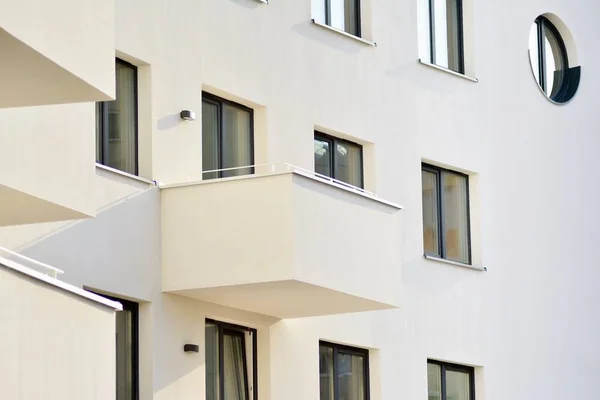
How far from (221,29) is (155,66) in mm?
1525

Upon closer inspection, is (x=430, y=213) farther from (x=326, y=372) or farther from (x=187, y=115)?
(x=187, y=115)

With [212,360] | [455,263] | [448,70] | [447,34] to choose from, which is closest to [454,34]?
[447,34]

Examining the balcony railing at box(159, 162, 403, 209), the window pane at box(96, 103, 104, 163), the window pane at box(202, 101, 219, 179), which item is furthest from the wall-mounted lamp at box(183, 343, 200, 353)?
the window pane at box(96, 103, 104, 163)

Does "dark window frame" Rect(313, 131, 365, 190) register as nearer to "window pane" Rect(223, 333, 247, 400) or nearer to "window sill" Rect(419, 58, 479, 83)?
"window sill" Rect(419, 58, 479, 83)

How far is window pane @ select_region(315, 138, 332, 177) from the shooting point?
853 inches

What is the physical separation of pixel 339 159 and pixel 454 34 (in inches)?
163

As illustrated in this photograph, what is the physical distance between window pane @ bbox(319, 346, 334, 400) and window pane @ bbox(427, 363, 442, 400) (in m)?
2.15

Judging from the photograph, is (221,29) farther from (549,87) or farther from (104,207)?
(549,87)

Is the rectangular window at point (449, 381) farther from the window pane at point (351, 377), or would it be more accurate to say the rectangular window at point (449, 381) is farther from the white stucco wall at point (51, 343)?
the white stucco wall at point (51, 343)

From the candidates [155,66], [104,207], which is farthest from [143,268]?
[155,66]

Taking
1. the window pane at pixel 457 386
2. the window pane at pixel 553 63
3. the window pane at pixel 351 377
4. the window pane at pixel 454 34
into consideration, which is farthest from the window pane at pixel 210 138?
the window pane at pixel 553 63

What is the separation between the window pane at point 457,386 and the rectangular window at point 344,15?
5032mm

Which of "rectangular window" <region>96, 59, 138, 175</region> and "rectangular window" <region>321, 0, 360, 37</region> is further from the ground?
"rectangular window" <region>321, 0, 360, 37</region>

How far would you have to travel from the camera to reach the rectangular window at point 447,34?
2466 cm
